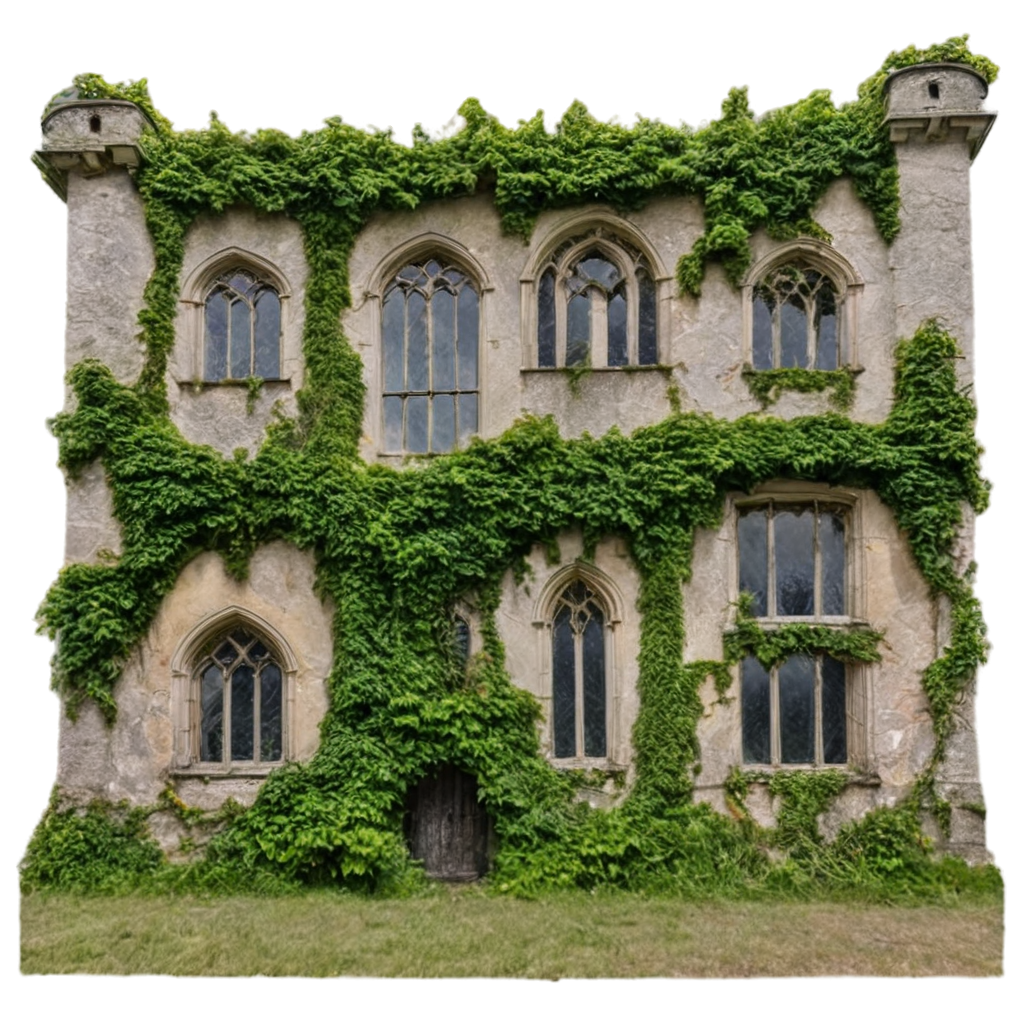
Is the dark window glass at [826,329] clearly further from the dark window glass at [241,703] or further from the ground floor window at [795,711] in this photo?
the dark window glass at [241,703]

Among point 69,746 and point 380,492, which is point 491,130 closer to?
point 380,492

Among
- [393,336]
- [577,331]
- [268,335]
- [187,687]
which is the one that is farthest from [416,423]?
[187,687]

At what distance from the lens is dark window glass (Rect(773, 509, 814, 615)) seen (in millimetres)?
11102

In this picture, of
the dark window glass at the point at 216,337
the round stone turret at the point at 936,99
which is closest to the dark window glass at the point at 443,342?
the dark window glass at the point at 216,337

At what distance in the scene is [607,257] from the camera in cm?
1166

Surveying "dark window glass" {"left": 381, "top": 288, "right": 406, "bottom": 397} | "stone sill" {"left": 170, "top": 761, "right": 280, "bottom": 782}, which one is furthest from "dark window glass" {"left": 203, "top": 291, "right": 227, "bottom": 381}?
"stone sill" {"left": 170, "top": 761, "right": 280, "bottom": 782}

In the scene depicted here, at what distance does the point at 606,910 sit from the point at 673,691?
8.93 feet

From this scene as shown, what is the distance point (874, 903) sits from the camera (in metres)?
9.70

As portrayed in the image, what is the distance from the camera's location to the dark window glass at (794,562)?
437 inches

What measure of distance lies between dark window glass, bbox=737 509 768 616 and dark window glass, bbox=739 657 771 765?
2.54 feet

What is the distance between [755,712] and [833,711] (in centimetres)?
104

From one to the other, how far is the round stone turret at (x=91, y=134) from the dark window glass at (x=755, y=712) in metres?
10.7

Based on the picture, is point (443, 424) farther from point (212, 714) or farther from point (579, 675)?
point (212, 714)

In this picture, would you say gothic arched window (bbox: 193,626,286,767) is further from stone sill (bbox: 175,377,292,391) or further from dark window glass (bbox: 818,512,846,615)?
dark window glass (bbox: 818,512,846,615)
